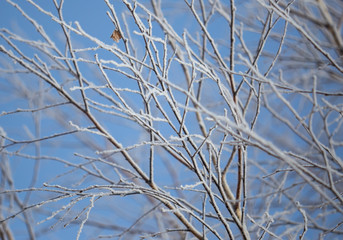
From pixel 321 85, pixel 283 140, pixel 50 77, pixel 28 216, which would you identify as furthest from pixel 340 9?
pixel 28 216

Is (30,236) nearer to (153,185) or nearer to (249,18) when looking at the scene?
(153,185)

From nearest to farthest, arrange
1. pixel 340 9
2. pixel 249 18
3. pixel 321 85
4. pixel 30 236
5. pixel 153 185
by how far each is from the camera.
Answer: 1. pixel 153 185
2. pixel 340 9
3. pixel 30 236
4. pixel 249 18
5. pixel 321 85

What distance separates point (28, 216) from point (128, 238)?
0.80m

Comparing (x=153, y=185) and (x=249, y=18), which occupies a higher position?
(x=249, y=18)

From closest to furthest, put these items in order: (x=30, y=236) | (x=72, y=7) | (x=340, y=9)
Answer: (x=340, y=9), (x=30, y=236), (x=72, y=7)

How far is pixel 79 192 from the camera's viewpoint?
119 centimetres

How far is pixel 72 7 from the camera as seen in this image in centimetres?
417

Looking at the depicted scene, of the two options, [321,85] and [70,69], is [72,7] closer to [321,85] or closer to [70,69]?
[70,69]

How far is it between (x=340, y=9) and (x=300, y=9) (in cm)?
56

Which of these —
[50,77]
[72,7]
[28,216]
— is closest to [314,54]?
[50,77]

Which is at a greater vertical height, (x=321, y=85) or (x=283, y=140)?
(x=321, y=85)

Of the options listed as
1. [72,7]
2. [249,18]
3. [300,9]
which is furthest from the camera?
Result: [72,7]

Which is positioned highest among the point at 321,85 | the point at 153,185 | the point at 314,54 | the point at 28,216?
the point at 321,85

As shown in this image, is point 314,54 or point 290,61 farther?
point 290,61
